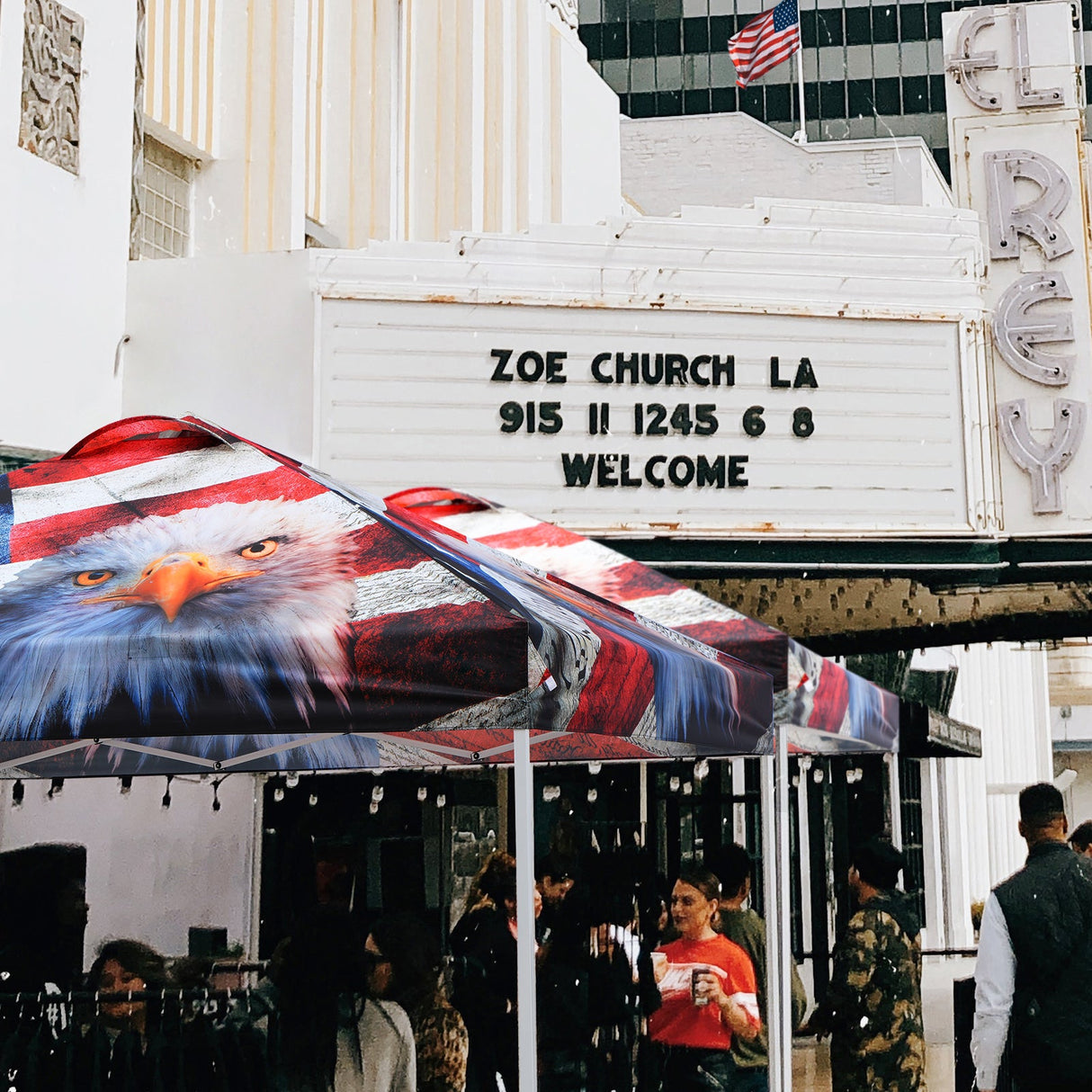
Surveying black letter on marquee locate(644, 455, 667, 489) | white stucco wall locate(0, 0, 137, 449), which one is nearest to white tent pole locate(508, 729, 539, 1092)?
white stucco wall locate(0, 0, 137, 449)

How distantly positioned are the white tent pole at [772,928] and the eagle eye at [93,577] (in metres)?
2.91

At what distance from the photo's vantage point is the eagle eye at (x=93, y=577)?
4125 millimetres

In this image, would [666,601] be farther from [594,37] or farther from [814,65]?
[594,37]

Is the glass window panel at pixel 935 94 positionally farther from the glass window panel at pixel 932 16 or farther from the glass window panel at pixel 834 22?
the glass window panel at pixel 834 22

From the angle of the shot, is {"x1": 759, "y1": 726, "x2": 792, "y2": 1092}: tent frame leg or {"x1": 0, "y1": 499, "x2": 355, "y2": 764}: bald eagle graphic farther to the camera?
{"x1": 759, "y1": 726, "x2": 792, "y2": 1092}: tent frame leg

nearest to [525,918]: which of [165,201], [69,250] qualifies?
[69,250]

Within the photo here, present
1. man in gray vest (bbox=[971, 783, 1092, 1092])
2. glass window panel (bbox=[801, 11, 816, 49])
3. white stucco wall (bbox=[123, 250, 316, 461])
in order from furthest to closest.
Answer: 1. glass window panel (bbox=[801, 11, 816, 49])
2. white stucco wall (bbox=[123, 250, 316, 461])
3. man in gray vest (bbox=[971, 783, 1092, 1092])

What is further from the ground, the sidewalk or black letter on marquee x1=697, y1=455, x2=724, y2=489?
black letter on marquee x1=697, y1=455, x2=724, y2=489

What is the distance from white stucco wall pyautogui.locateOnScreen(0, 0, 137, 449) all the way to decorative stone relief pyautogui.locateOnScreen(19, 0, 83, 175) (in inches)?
2.5

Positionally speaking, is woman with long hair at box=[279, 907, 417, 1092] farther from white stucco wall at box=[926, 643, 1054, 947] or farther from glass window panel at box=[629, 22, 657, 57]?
glass window panel at box=[629, 22, 657, 57]

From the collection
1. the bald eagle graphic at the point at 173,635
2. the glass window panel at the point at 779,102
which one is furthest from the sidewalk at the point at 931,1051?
the glass window panel at the point at 779,102

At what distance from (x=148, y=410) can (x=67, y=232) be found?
1.49 meters

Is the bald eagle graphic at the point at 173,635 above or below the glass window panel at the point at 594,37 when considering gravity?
below

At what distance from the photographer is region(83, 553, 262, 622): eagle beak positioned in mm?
3971
